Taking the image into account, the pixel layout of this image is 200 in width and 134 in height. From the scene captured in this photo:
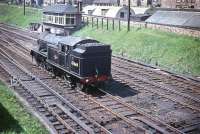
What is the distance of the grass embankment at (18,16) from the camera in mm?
69062

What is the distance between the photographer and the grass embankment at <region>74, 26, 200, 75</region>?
93.4 feet

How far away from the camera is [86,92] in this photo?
68.0ft

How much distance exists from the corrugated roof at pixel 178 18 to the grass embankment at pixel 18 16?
28.0 m

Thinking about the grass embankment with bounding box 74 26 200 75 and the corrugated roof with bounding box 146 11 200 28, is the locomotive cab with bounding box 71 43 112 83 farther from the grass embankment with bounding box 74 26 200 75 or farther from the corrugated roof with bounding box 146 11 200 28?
the corrugated roof with bounding box 146 11 200 28

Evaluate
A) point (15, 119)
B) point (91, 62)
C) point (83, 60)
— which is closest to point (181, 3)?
point (91, 62)

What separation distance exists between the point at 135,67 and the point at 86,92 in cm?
891

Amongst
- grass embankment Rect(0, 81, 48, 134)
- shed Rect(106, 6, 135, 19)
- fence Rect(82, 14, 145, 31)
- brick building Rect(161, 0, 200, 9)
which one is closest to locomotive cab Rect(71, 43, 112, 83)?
grass embankment Rect(0, 81, 48, 134)

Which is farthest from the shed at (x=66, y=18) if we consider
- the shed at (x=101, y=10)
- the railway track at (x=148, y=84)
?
the railway track at (x=148, y=84)

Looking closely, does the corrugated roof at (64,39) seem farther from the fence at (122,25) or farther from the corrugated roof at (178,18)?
the corrugated roof at (178,18)

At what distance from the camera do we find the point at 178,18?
45.1 meters

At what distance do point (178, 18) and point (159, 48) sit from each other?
14.0m

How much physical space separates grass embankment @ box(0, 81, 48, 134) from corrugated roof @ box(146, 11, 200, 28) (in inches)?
1068

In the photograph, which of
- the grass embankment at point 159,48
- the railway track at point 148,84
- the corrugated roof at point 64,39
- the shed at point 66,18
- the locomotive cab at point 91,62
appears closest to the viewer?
the railway track at point 148,84

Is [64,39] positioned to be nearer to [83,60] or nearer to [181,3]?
[83,60]
